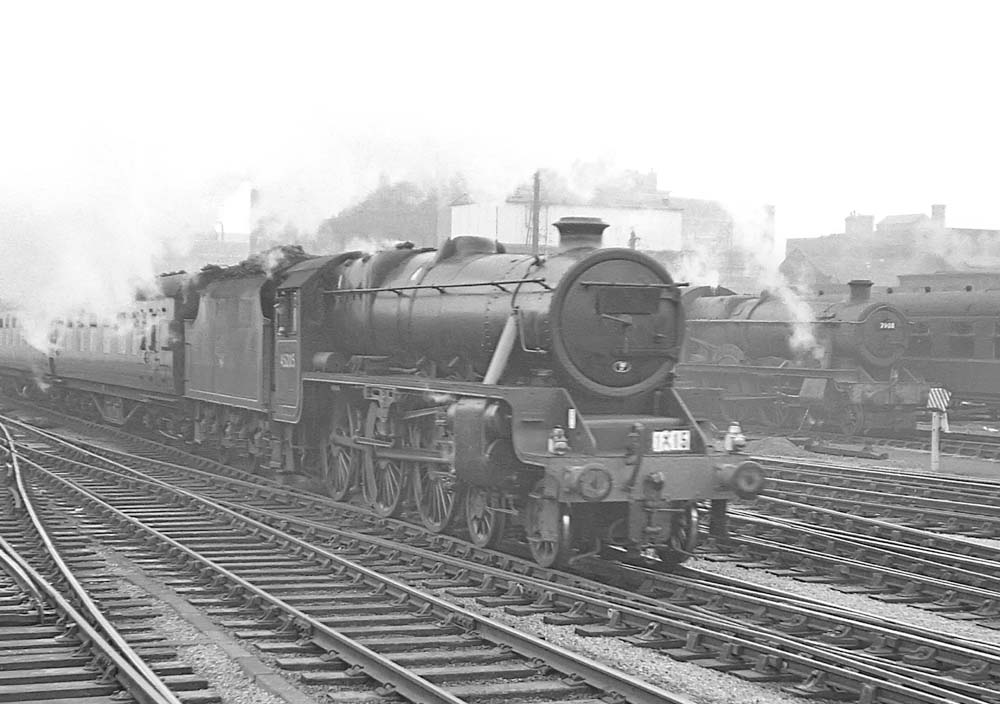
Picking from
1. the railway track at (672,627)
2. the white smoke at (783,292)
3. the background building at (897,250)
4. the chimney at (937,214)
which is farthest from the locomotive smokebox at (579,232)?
the chimney at (937,214)

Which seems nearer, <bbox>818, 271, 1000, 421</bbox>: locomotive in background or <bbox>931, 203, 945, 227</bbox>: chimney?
<bbox>818, 271, 1000, 421</bbox>: locomotive in background

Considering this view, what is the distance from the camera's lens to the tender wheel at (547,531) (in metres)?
9.09

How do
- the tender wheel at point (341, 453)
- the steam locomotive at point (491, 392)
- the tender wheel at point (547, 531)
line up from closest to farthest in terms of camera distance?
the tender wheel at point (547, 531)
the steam locomotive at point (491, 392)
the tender wheel at point (341, 453)

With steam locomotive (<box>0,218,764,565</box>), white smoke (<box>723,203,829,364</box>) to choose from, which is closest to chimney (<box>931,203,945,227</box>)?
white smoke (<box>723,203,829,364</box>)

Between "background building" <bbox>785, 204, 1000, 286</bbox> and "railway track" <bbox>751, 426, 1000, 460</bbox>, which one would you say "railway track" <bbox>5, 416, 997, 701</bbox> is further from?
"background building" <bbox>785, 204, 1000, 286</bbox>

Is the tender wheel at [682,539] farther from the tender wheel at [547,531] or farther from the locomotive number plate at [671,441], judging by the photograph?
the tender wheel at [547,531]

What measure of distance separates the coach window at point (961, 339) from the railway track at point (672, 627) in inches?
585

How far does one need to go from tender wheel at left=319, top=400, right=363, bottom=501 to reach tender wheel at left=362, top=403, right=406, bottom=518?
0.22 metres

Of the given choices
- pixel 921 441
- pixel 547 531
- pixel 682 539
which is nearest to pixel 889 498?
pixel 682 539

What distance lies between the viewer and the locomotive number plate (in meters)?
9.32

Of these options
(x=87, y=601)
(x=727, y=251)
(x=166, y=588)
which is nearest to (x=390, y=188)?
(x=166, y=588)

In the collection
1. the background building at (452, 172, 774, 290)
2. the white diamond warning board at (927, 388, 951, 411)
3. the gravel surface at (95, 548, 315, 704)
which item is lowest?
the gravel surface at (95, 548, 315, 704)

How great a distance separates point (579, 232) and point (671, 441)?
1.88 metres

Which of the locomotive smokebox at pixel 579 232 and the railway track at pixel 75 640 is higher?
the locomotive smokebox at pixel 579 232
